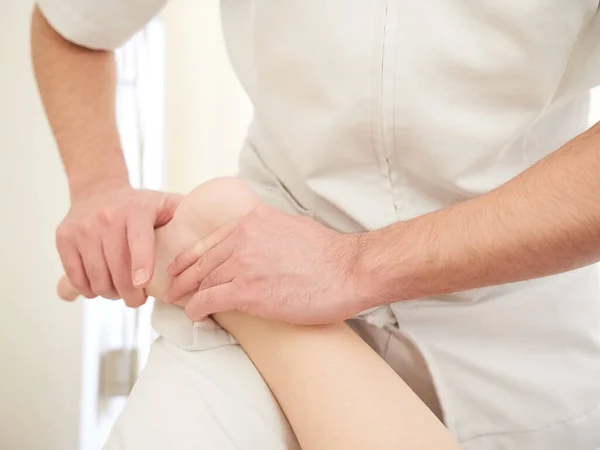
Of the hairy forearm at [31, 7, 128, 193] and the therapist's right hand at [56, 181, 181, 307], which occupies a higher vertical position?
the hairy forearm at [31, 7, 128, 193]

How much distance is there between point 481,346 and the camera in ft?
2.40

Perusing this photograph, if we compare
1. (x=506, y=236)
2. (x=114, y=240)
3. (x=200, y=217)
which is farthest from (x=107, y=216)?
(x=506, y=236)

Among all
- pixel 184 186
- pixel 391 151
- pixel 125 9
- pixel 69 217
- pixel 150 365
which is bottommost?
pixel 184 186

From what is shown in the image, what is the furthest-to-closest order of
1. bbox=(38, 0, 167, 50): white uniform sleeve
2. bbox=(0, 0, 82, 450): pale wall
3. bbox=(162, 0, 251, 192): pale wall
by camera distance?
bbox=(162, 0, 251, 192): pale wall
bbox=(0, 0, 82, 450): pale wall
bbox=(38, 0, 167, 50): white uniform sleeve

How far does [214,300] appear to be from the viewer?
668 mm

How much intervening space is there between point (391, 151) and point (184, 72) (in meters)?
1.10

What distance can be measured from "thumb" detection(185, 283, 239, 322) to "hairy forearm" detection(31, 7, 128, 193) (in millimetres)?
319

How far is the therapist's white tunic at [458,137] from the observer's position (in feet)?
2.18

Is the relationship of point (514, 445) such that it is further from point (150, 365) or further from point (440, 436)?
point (150, 365)

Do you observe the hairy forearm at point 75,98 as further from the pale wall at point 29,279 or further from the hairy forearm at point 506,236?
the hairy forearm at point 506,236

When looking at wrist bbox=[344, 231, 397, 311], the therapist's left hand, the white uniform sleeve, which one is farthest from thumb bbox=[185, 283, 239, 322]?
the white uniform sleeve

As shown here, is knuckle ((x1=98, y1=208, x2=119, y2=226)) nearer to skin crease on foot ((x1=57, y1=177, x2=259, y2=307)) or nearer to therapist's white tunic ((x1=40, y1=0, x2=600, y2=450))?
skin crease on foot ((x1=57, y1=177, x2=259, y2=307))

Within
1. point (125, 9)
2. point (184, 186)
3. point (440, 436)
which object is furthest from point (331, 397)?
point (184, 186)

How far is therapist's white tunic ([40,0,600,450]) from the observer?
2.18ft
